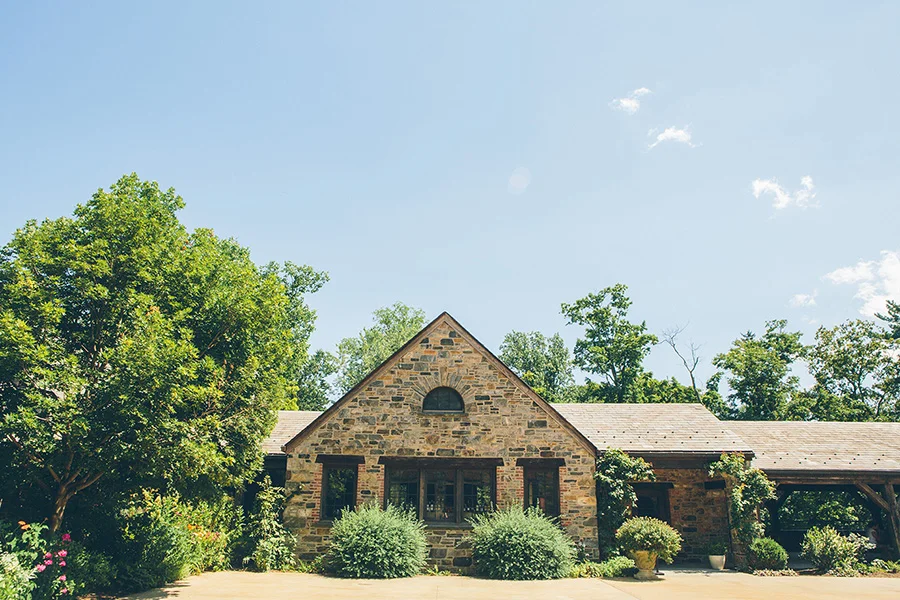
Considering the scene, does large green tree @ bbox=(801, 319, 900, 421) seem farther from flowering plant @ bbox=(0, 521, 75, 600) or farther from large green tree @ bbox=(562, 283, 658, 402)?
flowering plant @ bbox=(0, 521, 75, 600)

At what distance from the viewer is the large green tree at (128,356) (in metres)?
9.59

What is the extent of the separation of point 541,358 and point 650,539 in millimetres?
43953

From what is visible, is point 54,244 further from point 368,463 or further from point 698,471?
point 698,471

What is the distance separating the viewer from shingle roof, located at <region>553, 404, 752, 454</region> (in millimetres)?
16906

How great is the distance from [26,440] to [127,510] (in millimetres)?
4110

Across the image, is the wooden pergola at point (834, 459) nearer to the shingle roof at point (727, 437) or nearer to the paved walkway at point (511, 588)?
the shingle roof at point (727, 437)

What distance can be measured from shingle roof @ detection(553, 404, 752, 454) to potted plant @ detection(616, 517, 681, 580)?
2483mm

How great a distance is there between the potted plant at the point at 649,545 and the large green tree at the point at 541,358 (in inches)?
1639

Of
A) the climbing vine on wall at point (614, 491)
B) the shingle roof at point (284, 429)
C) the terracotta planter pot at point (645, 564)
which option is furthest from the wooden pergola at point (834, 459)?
the shingle roof at point (284, 429)

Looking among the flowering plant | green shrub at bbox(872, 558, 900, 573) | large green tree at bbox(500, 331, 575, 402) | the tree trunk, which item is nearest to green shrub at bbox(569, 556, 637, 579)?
green shrub at bbox(872, 558, 900, 573)

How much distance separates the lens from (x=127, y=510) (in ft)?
41.3

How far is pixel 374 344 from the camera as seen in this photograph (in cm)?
4891

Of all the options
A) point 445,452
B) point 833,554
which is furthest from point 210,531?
point 833,554

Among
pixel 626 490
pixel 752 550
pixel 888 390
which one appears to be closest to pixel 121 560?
pixel 626 490
